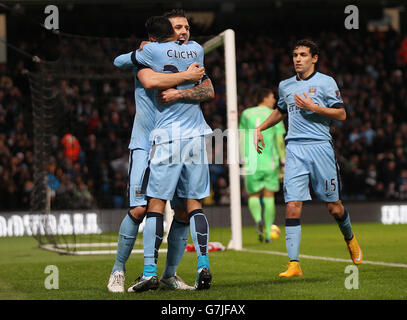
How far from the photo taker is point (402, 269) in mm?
7219

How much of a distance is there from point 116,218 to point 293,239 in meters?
8.59

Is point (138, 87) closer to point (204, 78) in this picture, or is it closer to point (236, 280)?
point (204, 78)

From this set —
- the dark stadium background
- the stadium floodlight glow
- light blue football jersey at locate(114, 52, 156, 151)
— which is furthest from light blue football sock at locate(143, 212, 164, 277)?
the dark stadium background

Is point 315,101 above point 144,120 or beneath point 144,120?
above

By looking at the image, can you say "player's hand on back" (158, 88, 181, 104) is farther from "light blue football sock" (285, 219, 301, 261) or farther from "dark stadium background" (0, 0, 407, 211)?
"dark stadium background" (0, 0, 407, 211)

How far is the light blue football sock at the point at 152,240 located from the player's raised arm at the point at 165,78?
0.93 metres

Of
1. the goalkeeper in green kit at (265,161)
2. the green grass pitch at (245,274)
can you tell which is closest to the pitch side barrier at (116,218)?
the green grass pitch at (245,274)

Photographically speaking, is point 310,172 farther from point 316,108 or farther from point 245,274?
point 245,274

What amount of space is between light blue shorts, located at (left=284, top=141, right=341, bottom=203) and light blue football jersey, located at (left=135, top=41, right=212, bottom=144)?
142 centimetres

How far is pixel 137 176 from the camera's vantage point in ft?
18.9

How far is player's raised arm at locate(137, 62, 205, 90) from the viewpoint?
5562 millimetres

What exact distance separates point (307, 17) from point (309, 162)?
67.6 ft

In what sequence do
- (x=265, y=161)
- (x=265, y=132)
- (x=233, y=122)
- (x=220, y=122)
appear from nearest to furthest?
(x=233, y=122) < (x=265, y=132) < (x=265, y=161) < (x=220, y=122)

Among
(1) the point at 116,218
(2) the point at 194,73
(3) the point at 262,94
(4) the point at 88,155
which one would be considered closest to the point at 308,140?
(2) the point at 194,73
